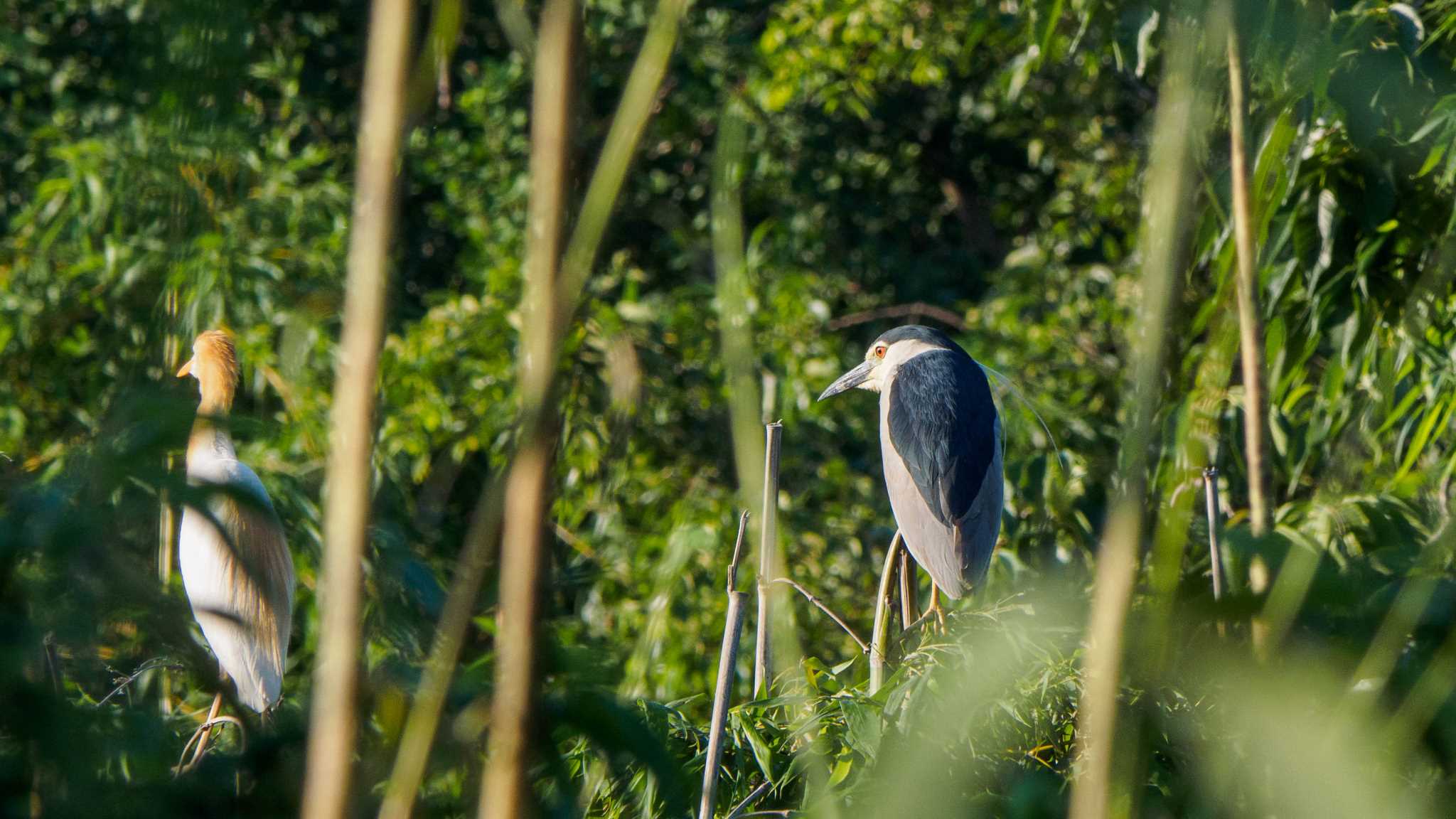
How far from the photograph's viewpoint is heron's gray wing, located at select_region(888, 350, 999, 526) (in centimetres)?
242

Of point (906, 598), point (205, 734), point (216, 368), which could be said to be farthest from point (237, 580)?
point (205, 734)

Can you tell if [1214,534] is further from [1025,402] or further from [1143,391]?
[1025,402]

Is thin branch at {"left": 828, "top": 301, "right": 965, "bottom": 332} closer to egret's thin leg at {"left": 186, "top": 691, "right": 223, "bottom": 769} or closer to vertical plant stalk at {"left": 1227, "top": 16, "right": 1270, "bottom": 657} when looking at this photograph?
egret's thin leg at {"left": 186, "top": 691, "right": 223, "bottom": 769}

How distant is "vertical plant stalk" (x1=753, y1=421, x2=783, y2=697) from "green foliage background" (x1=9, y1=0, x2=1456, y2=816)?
2.4 inches

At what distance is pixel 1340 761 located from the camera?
45cm

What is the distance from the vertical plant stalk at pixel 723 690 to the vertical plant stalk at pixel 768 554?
2 centimetres

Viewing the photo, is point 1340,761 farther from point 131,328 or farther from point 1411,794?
point 131,328

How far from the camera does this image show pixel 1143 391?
405mm

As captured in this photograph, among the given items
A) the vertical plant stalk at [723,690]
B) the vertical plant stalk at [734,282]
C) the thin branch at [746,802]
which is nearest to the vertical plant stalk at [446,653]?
the vertical plant stalk at [734,282]

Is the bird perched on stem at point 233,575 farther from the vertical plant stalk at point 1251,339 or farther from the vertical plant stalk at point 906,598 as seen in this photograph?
the vertical plant stalk at point 1251,339

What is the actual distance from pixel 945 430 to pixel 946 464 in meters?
0.07

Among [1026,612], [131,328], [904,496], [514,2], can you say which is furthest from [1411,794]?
[904,496]

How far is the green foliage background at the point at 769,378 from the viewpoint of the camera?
0.47 m

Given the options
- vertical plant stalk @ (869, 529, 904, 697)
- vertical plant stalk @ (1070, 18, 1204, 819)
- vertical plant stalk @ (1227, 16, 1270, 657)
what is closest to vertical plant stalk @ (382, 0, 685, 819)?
vertical plant stalk @ (1070, 18, 1204, 819)
